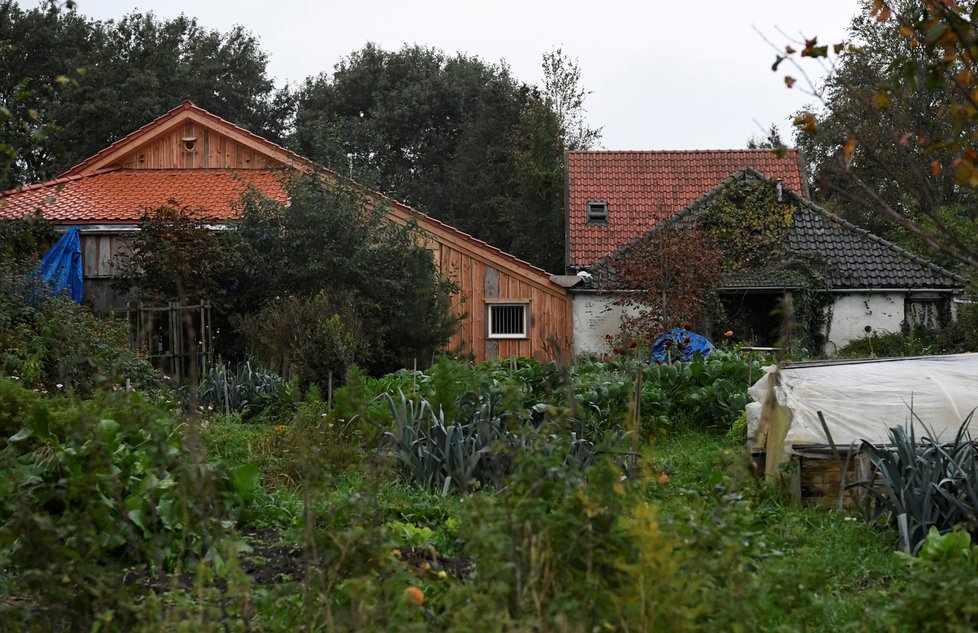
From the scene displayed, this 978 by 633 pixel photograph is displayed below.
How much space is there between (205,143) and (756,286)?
12.6 metres

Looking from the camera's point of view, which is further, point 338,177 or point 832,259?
point 832,259

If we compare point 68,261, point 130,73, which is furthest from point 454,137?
point 68,261

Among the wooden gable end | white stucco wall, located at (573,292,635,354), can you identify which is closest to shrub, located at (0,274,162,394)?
the wooden gable end

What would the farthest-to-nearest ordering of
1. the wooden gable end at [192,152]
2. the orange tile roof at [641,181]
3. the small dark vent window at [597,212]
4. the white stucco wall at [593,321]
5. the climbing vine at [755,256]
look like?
the small dark vent window at [597,212] → the orange tile roof at [641,181] → the wooden gable end at [192,152] → the white stucco wall at [593,321] → the climbing vine at [755,256]

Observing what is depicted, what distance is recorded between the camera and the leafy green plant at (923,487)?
6.12 m

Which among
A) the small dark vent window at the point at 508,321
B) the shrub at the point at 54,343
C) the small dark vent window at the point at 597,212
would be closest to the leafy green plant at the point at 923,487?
the shrub at the point at 54,343

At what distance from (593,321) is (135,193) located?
10.0 meters

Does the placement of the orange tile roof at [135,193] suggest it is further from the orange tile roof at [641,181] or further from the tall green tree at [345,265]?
the orange tile roof at [641,181]

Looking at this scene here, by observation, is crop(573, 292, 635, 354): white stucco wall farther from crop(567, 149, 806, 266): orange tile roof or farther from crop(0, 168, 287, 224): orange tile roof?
crop(0, 168, 287, 224): orange tile roof

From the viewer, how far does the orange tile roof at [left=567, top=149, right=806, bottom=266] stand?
1089 inches

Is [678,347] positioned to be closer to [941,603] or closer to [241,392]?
[241,392]

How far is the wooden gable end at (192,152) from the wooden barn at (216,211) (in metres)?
0.02

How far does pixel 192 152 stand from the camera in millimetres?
24797

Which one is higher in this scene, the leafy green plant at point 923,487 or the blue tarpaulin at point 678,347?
the blue tarpaulin at point 678,347
